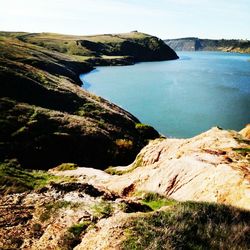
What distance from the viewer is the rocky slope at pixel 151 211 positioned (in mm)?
13719

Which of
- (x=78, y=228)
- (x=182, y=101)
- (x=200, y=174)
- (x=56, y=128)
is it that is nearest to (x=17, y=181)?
(x=78, y=228)

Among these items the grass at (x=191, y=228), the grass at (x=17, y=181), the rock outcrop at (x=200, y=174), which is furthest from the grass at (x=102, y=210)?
the grass at (x=17, y=181)

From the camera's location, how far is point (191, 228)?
14414mm

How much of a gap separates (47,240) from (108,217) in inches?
114

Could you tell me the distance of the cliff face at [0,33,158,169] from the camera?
43.9 metres

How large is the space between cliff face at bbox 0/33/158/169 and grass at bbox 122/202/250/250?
27.8 m

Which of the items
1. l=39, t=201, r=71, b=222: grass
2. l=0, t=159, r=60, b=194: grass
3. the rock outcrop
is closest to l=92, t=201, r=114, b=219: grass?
l=39, t=201, r=71, b=222: grass

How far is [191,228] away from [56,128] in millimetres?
37519

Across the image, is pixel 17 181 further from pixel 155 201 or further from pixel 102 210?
pixel 155 201

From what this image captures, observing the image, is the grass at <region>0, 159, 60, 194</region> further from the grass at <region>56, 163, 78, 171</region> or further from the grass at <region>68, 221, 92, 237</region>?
the grass at <region>68, 221, 92, 237</region>

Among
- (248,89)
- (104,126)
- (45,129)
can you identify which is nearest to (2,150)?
(45,129)

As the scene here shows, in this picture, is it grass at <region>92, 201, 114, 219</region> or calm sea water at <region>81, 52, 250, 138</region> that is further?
calm sea water at <region>81, 52, 250, 138</region>

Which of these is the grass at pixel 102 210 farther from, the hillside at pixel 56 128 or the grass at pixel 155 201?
the hillside at pixel 56 128

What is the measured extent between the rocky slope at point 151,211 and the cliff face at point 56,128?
16.7 metres
